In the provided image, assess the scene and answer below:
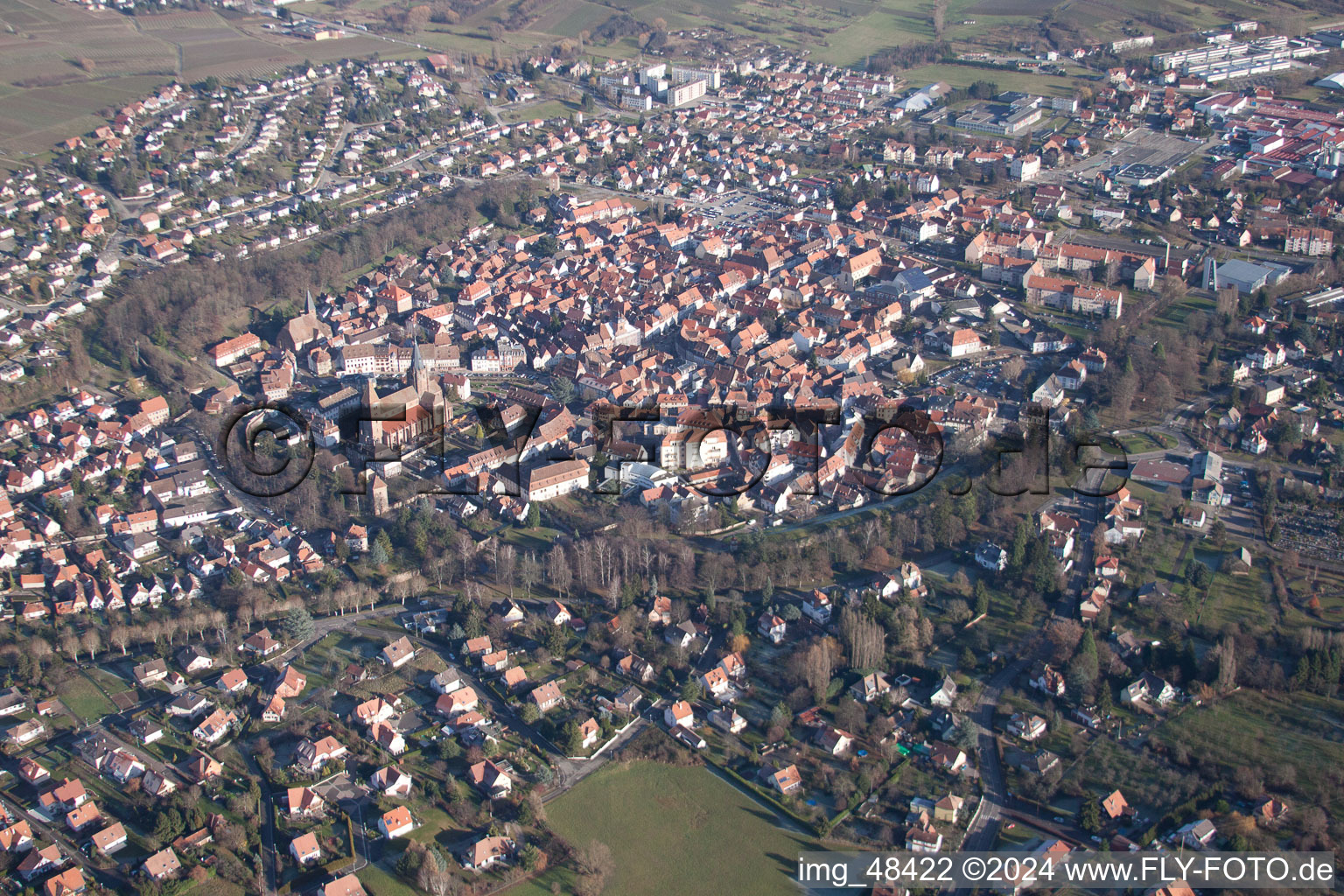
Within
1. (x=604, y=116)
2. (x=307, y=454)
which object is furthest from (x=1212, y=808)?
(x=604, y=116)

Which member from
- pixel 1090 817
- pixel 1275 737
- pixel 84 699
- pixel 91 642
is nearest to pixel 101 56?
pixel 91 642

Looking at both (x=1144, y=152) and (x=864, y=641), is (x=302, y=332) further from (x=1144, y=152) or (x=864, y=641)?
(x=1144, y=152)

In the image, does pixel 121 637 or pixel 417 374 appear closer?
pixel 121 637

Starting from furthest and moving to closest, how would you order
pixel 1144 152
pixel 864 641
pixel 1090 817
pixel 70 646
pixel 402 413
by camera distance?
pixel 1144 152 → pixel 402 413 → pixel 70 646 → pixel 864 641 → pixel 1090 817

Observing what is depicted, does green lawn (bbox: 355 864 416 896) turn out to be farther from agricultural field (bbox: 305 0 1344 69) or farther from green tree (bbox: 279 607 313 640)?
agricultural field (bbox: 305 0 1344 69)

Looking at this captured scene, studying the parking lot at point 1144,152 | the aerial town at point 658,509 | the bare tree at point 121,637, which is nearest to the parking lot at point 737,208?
the aerial town at point 658,509

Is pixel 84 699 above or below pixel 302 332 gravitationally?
below
